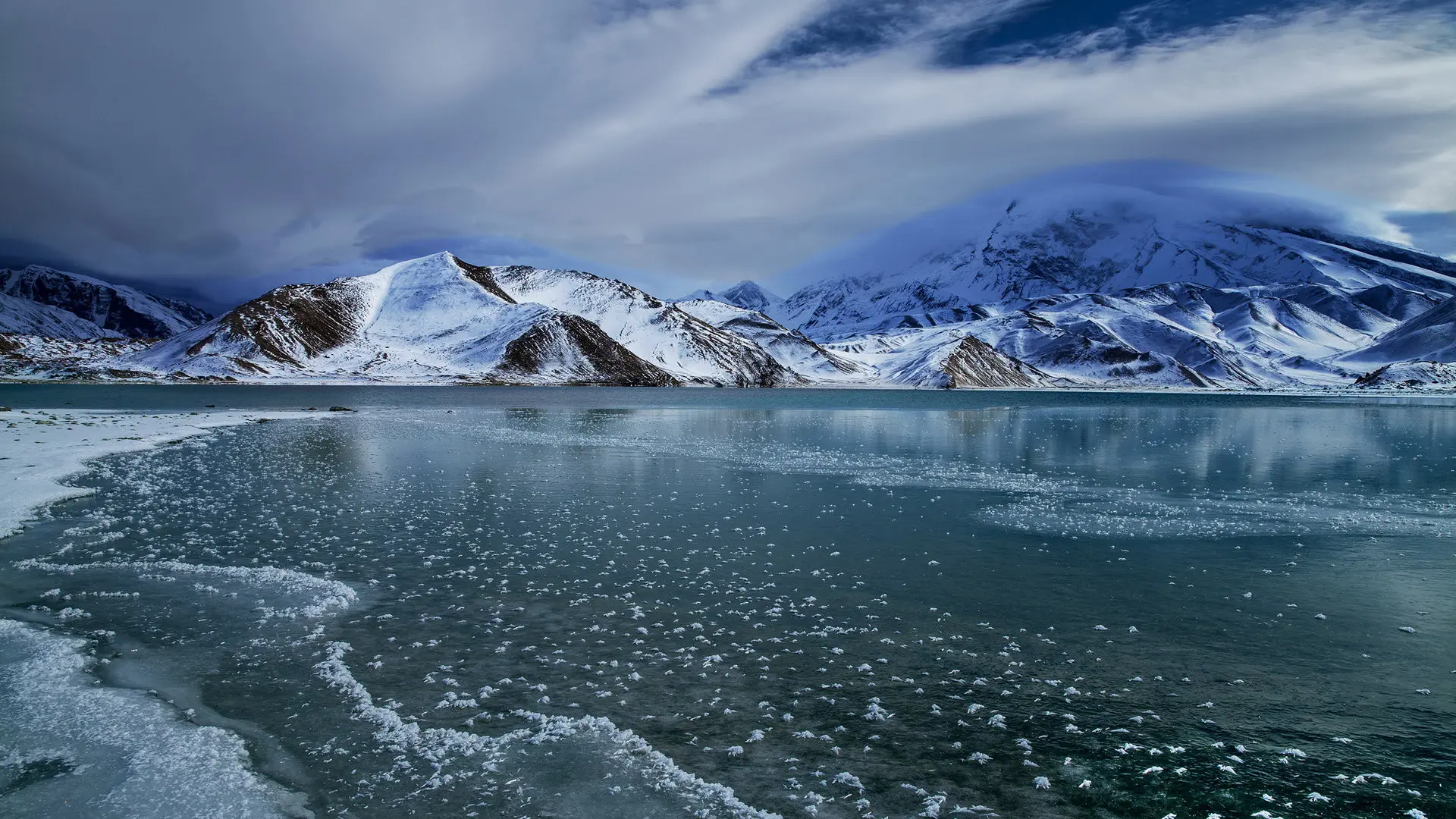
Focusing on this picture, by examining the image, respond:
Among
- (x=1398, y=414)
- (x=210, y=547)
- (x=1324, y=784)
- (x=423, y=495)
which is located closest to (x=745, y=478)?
(x=423, y=495)

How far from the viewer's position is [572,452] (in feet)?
173

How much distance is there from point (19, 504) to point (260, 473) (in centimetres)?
1124

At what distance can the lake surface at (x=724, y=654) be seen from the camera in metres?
11.0

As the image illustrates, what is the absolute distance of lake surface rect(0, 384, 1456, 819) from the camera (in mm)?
11000

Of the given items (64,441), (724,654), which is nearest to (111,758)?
(724,654)

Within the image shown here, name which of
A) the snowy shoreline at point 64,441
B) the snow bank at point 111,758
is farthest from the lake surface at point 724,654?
the snowy shoreline at point 64,441

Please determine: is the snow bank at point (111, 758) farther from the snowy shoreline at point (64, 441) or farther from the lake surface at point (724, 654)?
the snowy shoreline at point (64, 441)

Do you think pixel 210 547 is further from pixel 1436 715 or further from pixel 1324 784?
pixel 1436 715

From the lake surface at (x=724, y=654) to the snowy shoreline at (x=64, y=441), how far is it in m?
1.63

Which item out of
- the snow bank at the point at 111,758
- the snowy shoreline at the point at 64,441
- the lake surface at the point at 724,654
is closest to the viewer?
the snow bank at the point at 111,758

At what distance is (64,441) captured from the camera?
51.5m

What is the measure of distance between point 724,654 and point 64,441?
55.1 metres

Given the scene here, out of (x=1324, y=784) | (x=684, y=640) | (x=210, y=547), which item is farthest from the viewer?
(x=210, y=547)

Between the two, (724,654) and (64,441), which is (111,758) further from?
(64,441)
